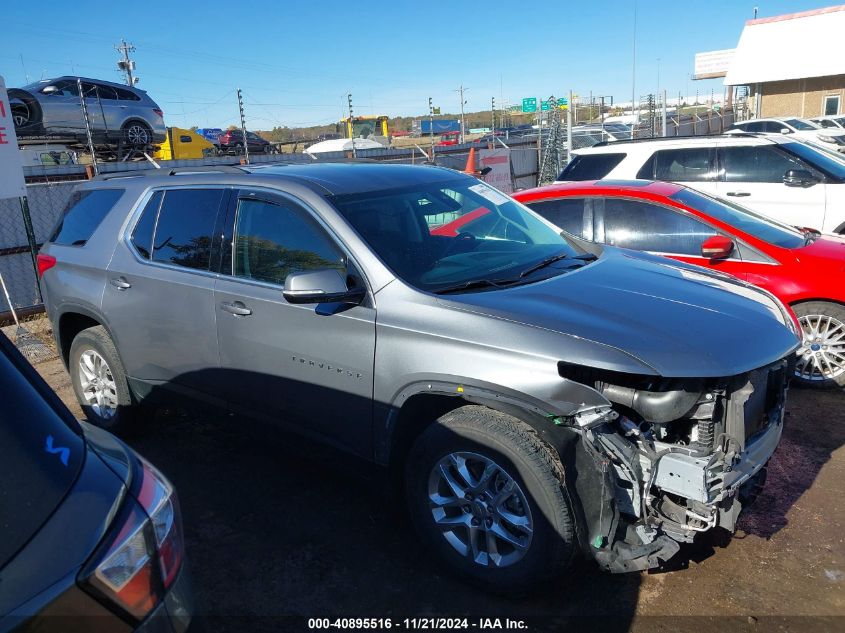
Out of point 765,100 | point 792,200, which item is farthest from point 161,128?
point 765,100

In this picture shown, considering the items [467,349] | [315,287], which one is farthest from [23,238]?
[467,349]

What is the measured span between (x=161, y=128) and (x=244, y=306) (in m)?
16.9

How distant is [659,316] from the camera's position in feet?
9.78

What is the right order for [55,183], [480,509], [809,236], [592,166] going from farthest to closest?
[55,183]
[592,166]
[809,236]
[480,509]

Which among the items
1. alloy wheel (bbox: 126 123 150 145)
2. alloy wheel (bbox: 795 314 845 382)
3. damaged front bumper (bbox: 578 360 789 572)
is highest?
alloy wheel (bbox: 126 123 150 145)

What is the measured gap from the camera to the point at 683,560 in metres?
3.22

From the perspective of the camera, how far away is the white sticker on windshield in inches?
166

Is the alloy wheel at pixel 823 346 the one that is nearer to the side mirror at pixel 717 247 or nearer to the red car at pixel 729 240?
the red car at pixel 729 240

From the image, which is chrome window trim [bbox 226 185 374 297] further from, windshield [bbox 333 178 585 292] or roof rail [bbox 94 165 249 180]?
roof rail [bbox 94 165 249 180]

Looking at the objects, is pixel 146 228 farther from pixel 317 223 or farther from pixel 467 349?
pixel 467 349

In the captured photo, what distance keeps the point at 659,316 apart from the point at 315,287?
1562mm

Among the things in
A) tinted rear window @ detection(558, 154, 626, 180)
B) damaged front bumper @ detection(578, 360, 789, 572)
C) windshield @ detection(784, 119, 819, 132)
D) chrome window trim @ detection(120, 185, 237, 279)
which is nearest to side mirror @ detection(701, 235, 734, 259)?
damaged front bumper @ detection(578, 360, 789, 572)

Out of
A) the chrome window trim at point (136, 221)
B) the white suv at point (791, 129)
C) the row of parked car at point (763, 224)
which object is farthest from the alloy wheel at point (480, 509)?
the white suv at point (791, 129)

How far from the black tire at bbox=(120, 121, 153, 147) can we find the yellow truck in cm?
946
